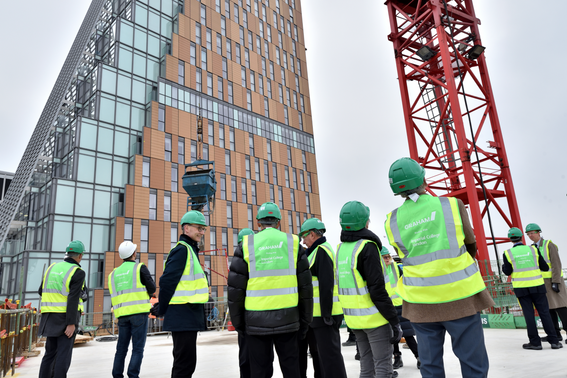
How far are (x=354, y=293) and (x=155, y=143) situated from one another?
1378 inches

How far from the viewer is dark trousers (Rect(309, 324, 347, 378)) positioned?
12.3 ft

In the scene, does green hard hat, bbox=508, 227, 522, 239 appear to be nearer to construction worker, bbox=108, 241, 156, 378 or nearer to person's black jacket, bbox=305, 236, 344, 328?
person's black jacket, bbox=305, 236, 344, 328

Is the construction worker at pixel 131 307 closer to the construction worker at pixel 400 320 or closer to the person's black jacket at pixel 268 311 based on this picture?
the person's black jacket at pixel 268 311

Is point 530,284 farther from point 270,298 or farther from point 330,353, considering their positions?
point 270,298

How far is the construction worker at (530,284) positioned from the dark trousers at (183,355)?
214 inches

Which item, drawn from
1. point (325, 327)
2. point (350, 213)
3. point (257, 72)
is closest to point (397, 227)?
point (350, 213)

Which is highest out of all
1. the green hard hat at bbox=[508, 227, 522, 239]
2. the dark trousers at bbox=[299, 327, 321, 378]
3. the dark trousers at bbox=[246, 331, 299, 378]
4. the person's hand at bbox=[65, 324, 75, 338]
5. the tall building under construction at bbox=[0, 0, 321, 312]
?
the tall building under construction at bbox=[0, 0, 321, 312]

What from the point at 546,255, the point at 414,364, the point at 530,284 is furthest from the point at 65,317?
the point at 546,255

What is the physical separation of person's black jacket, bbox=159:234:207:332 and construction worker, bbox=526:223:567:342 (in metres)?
6.09

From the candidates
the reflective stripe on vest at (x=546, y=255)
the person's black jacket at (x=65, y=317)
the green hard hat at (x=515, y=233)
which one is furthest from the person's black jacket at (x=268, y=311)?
the reflective stripe on vest at (x=546, y=255)

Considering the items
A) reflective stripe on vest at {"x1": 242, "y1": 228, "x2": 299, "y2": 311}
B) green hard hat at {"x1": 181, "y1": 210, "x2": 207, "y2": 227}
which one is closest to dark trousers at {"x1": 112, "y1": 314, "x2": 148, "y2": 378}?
green hard hat at {"x1": 181, "y1": 210, "x2": 207, "y2": 227}

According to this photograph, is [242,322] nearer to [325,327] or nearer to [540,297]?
[325,327]

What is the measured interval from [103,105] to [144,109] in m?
3.94

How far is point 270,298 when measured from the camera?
351 centimetres
